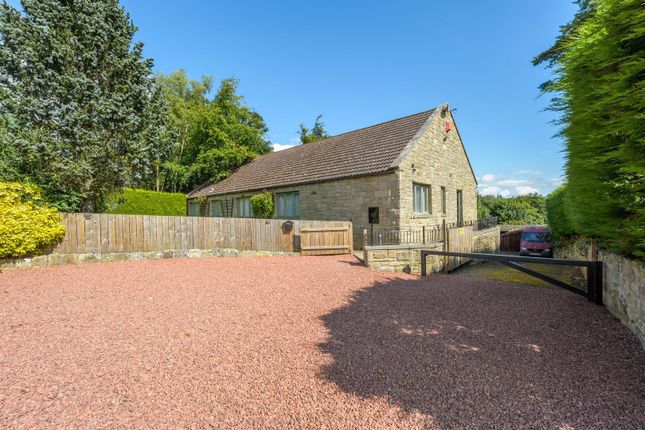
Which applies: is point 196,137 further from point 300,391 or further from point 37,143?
point 300,391

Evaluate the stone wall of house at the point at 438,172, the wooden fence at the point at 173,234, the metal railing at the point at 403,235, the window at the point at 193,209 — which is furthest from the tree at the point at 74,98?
the window at the point at 193,209

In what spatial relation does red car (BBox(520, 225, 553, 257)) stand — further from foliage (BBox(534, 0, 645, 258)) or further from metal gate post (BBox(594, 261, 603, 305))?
metal gate post (BBox(594, 261, 603, 305))

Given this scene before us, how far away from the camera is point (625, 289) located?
4.45m

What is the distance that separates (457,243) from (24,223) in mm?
14692

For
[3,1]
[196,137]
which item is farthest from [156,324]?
[196,137]

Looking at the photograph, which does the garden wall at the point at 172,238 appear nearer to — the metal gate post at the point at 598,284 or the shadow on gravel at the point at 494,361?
the shadow on gravel at the point at 494,361

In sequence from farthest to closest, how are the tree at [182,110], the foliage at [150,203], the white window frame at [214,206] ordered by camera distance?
the tree at [182,110], the white window frame at [214,206], the foliage at [150,203]

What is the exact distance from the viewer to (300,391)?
3164 mm

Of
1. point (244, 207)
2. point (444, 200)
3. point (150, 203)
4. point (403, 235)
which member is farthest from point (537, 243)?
point (150, 203)

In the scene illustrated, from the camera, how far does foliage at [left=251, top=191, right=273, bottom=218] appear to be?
1838 centimetres

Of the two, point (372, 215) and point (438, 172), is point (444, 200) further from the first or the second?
point (372, 215)

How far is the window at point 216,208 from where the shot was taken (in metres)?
23.2

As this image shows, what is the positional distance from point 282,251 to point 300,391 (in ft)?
33.3

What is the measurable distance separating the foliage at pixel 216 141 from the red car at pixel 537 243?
73.4 feet
